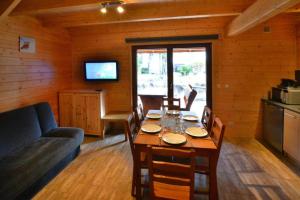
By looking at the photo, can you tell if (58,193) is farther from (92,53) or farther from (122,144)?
(92,53)

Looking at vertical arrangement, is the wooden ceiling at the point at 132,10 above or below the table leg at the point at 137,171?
above

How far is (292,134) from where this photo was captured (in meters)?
3.03

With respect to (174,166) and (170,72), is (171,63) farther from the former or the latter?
(174,166)

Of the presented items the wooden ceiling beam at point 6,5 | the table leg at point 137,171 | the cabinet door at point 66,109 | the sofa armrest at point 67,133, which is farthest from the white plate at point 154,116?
the wooden ceiling beam at point 6,5

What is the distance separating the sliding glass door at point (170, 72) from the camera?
4.44 meters

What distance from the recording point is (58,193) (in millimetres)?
2398

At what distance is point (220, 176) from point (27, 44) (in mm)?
A: 3865

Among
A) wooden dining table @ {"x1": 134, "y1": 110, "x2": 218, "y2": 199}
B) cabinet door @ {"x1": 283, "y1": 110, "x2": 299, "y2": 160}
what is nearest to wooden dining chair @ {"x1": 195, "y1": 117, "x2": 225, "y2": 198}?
wooden dining table @ {"x1": 134, "y1": 110, "x2": 218, "y2": 199}

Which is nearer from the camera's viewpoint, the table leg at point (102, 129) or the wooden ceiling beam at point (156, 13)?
the wooden ceiling beam at point (156, 13)

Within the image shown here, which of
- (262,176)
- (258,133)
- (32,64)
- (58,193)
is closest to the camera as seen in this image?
(58,193)

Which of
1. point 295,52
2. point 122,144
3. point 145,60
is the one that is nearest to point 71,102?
point 122,144

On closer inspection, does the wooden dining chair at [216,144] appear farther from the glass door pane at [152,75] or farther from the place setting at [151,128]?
the glass door pane at [152,75]

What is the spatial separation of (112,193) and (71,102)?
264 centimetres

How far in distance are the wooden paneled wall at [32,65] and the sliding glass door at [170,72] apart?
168cm
